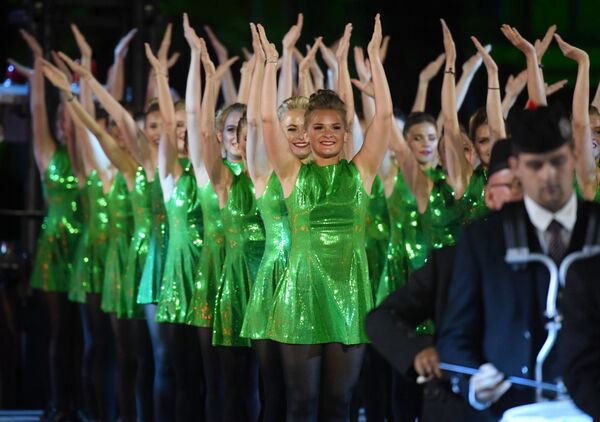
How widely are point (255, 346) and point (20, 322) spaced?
2.90 metres

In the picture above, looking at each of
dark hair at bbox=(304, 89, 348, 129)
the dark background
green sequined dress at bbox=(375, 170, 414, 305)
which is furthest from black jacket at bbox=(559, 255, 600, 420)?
the dark background

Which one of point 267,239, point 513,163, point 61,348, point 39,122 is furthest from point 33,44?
point 513,163

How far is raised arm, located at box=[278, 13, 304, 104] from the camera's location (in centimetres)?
521

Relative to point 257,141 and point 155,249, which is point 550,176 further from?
point 155,249

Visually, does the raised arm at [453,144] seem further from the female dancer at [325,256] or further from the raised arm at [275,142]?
the raised arm at [275,142]

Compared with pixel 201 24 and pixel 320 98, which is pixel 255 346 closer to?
pixel 320 98

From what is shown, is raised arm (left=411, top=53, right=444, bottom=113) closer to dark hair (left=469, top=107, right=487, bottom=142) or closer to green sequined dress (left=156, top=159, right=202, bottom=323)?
dark hair (left=469, top=107, right=487, bottom=142)

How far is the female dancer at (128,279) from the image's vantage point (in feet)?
19.6

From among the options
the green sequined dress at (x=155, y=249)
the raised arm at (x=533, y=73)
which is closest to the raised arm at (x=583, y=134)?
the raised arm at (x=533, y=73)

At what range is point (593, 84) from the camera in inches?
310

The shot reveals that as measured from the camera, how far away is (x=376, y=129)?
15.5 feet

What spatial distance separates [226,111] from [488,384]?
268 centimetres

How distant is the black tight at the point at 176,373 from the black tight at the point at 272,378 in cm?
61

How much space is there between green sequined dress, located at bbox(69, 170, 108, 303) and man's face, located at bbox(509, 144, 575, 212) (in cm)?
372
